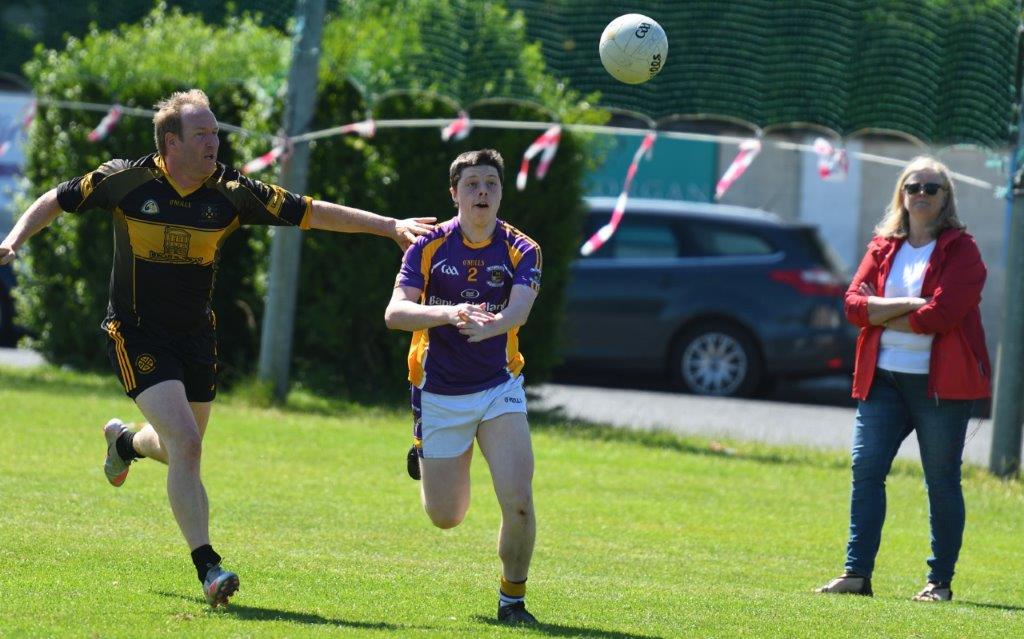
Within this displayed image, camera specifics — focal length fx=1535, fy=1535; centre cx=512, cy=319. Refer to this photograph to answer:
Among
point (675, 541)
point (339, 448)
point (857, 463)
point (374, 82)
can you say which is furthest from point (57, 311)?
point (857, 463)

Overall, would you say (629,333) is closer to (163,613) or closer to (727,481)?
(727,481)

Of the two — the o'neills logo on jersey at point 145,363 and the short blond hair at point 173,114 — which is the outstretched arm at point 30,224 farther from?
the o'neills logo on jersey at point 145,363

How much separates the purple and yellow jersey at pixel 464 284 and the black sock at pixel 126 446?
1.73 meters

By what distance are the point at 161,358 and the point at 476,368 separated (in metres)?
1.32

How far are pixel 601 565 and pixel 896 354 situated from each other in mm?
1824

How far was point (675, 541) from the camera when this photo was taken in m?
8.73

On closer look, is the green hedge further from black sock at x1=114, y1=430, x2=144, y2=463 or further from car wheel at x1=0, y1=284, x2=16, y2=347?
black sock at x1=114, y1=430, x2=144, y2=463

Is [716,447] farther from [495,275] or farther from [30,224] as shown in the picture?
[30,224]

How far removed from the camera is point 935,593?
7.37 meters

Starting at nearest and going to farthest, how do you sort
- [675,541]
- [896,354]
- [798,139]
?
[896,354]
[675,541]
[798,139]

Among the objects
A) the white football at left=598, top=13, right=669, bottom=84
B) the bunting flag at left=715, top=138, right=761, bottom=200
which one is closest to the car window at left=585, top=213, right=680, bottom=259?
the bunting flag at left=715, top=138, right=761, bottom=200

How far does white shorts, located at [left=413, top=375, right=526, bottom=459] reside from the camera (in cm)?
618

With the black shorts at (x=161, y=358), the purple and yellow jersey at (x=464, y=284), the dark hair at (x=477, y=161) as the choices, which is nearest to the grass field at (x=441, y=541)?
the black shorts at (x=161, y=358)

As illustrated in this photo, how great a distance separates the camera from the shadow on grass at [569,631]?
585cm
